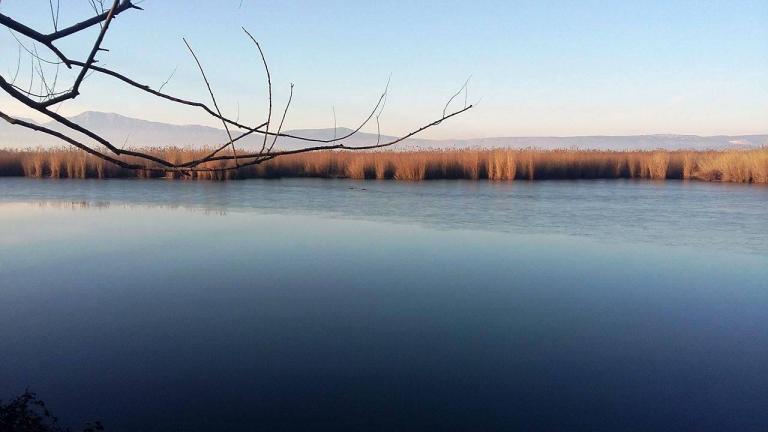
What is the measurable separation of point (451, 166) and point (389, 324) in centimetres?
1142

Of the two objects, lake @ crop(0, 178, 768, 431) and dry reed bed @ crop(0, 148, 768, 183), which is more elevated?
dry reed bed @ crop(0, 148, 768, 183)

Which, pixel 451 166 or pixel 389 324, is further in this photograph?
pixel 451 166

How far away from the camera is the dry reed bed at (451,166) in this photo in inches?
523

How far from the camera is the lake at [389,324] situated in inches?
86.0

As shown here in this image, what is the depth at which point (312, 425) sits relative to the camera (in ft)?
6.79

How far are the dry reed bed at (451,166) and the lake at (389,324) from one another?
7203 mm

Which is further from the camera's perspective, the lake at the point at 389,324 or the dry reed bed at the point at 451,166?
the dry reed bed at the point at 451,166

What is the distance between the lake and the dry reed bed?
7203mm

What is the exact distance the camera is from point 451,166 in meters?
14.2

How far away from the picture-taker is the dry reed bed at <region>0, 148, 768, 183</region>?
13.3m

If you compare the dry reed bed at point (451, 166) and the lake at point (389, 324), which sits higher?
the dry reed bed at point (451, 166)

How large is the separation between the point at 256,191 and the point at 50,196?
120 inches

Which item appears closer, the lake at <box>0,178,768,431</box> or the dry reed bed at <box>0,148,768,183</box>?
the lake at <box>0,178,768,431</box>

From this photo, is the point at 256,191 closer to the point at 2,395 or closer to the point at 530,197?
the point at 530,197
